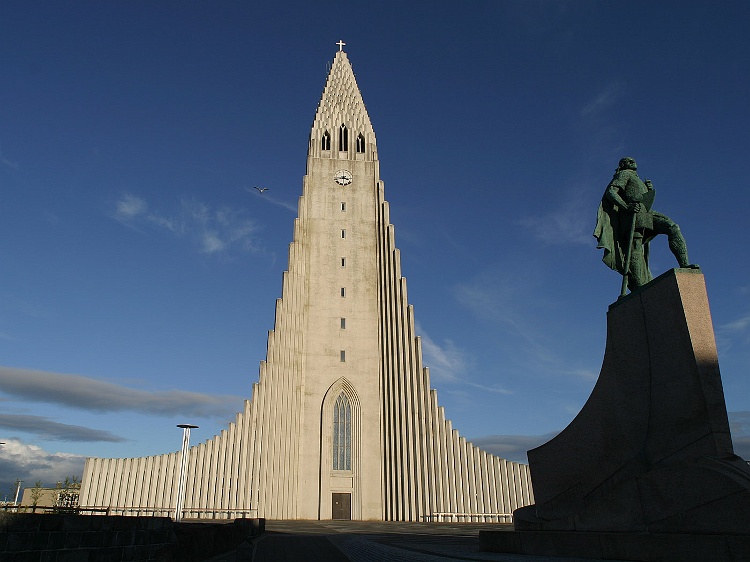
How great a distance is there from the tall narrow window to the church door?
24635 millimetres

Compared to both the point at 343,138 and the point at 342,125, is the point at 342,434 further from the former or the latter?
the point at 342,125

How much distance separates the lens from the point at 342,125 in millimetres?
46406

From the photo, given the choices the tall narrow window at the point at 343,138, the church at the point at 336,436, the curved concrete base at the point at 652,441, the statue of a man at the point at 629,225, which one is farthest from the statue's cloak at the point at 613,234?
the tall narrow window at the point at 343,138

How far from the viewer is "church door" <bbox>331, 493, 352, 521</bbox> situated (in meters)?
34.8

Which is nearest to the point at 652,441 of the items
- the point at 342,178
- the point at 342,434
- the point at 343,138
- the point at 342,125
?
the point at 342,434

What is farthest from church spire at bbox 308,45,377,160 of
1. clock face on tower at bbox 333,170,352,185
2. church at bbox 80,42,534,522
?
church at bbox 80,42,534,522

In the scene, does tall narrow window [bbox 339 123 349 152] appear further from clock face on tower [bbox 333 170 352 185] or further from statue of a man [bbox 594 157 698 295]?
statue of a man [bbox 594 157 698 295]

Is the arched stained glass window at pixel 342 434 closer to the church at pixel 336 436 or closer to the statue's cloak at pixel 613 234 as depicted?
the church at pixel 336 436

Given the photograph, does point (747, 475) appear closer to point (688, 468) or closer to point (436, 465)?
point (688, 468)

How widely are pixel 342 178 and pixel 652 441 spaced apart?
35419mm

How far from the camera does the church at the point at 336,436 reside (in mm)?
33438

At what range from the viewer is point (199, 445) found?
34062 millimetres

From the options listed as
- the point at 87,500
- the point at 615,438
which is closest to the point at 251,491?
A: the point at 87,500

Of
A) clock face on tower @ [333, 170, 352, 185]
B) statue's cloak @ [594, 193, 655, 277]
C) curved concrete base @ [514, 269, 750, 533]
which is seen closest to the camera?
curved concrete base @ [514, 269, 750, 533]
